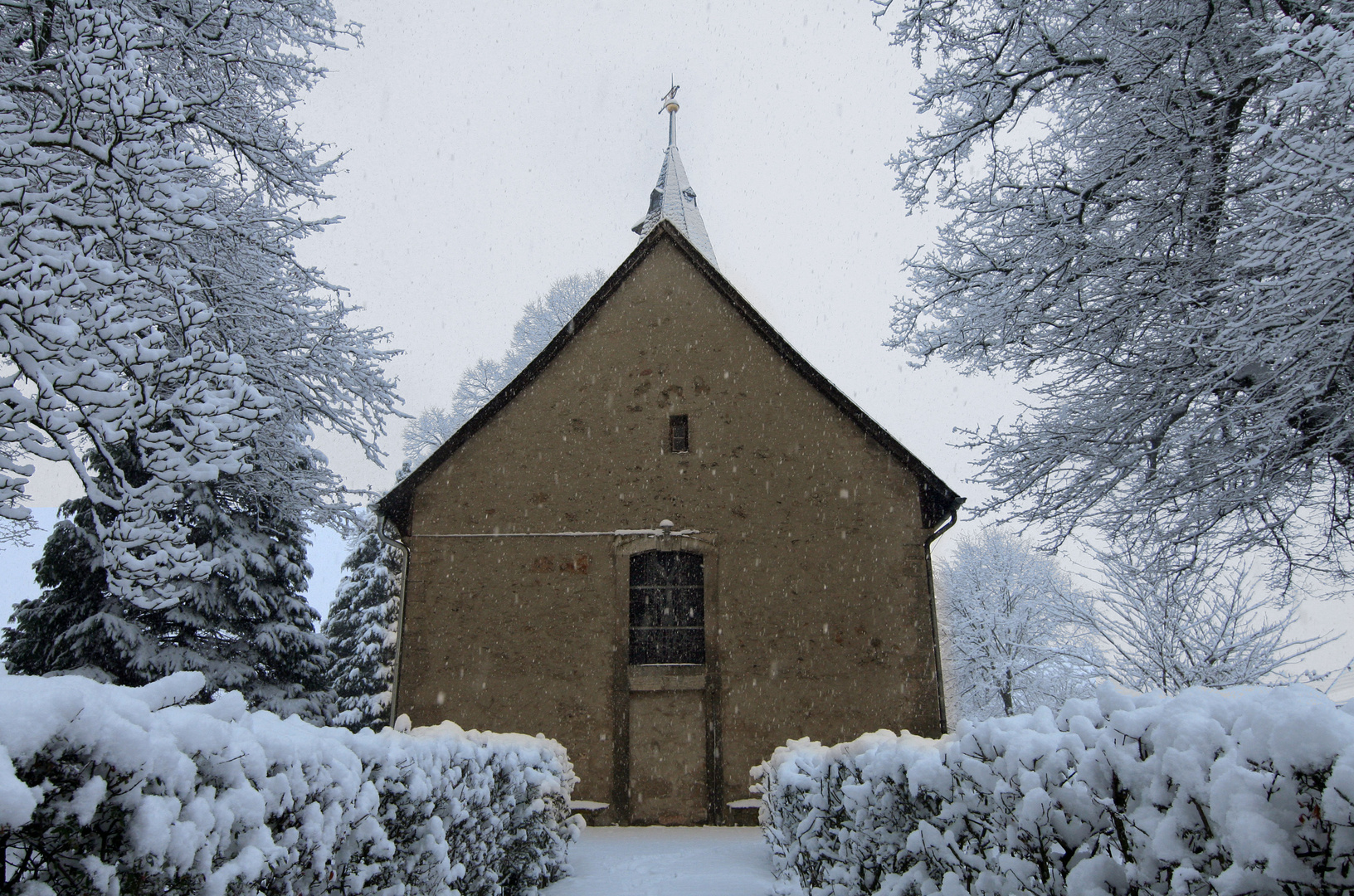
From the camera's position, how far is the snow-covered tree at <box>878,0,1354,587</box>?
5.71 metres

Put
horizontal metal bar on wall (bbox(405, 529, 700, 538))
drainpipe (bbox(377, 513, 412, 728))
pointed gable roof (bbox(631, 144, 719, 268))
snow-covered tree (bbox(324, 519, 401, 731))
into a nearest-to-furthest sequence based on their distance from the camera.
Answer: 1. drainpipe (bbox(377, 513, 412, 728))
2. horizontal metal bar on wall (bbox(405, 529, 700, 538))
3. pointed gable roof (bbox(631, 144, 719, 268))
4. snow-covered tree (bbox(324, 519, 401, 731))

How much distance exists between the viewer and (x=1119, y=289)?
7688 mm

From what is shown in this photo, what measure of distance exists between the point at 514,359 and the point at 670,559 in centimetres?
1516

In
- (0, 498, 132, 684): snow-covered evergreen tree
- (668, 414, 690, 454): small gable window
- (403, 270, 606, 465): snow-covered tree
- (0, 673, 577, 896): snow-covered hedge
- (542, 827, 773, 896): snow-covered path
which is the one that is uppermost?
(403, 270, 606, 465): snow-covered tree

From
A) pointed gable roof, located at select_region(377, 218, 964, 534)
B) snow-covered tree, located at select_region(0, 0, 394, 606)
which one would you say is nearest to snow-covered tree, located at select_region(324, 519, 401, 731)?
pointed gable roof, located at select_region(377, 218, 964, 534)

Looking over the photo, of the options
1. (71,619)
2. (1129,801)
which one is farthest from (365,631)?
(1129,801)

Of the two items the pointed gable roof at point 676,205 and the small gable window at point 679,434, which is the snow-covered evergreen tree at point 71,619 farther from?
the pointed gable roof at point 676,205

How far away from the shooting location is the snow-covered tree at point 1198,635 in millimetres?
14852

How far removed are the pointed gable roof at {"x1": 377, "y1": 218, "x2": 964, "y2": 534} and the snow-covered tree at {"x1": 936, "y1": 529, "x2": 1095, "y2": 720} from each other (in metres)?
13.1

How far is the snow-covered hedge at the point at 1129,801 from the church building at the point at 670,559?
628cm

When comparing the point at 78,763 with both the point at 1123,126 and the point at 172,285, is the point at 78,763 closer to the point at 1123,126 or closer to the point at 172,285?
the point at 172,285

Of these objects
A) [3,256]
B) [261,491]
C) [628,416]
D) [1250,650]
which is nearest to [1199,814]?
[3,256]

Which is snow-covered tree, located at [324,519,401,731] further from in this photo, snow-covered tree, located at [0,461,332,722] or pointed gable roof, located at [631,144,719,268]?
pointed gable roof, located at [631,144,719,268]

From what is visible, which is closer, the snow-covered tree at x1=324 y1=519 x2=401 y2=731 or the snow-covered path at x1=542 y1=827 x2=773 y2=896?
the snow-covered path at x1=542 y1=827 x2=773 y2=896
